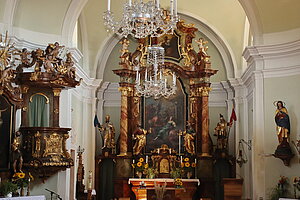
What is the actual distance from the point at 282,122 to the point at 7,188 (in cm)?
684

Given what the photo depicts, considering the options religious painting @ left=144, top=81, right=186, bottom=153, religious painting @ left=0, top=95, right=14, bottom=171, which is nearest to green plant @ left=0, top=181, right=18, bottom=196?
religious painting @ left=0, top=95, right=14, bottom=171

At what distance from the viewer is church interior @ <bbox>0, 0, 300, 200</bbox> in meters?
11.8

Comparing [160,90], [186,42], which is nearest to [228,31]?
[186,42]

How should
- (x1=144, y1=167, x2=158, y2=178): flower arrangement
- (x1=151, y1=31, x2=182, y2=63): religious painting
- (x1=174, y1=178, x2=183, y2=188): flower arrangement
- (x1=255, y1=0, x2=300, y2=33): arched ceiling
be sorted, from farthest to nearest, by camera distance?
(x1=151, y1=31, x2=182, y2=63): religious painting < (x1=144, y1=167, x2=158, y2=178): flower arrangement < (x1=174, y1=178, x2=183, y2=188): flower arrangement < (x1=255, y1=0, x2=300, y2=33): arched ceiling

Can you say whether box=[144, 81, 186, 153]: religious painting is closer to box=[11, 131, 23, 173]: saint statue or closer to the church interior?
the church interior

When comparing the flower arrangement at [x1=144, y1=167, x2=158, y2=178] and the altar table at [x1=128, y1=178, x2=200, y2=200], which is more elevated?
the flower arrangement at [x1=144, y1=167, x2=158, y2=178]

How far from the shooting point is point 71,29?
13.3 metres

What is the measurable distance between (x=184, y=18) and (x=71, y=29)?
23.6 ft

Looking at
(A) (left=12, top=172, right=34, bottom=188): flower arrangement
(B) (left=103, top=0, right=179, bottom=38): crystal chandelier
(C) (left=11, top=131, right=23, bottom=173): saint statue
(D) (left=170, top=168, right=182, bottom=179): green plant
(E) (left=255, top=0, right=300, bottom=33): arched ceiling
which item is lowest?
(D) (left=170, top=168, right=182, bottom=179): green plant

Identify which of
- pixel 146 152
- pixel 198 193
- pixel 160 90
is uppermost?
pixel 160 90

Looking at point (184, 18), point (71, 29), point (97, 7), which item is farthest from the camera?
point (184, 18)

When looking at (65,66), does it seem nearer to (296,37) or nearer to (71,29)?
(71,29)

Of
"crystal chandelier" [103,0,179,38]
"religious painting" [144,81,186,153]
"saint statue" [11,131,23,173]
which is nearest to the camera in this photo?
"crystal chandelier" [103,0,179,38]

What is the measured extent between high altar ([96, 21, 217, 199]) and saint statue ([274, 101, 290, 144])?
5.20 metres
